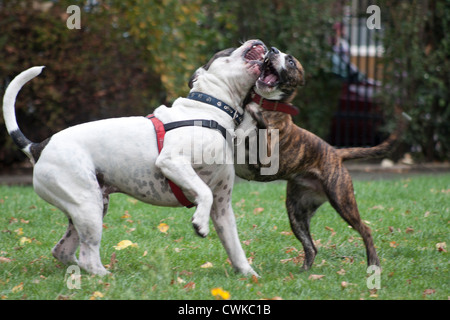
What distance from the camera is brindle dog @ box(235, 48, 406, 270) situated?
4.56m

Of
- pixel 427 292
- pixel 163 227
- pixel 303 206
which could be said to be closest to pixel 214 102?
pixel 303 206

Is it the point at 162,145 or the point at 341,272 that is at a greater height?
the point at 162,145

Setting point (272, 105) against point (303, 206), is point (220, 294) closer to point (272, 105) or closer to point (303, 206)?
point (303, 206)

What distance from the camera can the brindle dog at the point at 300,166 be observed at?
4559 mm

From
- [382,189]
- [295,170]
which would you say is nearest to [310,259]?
[295,170]

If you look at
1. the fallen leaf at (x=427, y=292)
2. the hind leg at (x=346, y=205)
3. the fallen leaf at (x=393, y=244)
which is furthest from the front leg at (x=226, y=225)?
the fallen leaf at (x=393, y=244)

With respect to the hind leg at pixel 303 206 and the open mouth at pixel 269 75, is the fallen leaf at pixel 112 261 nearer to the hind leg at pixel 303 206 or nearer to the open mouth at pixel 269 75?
the hind leg at pixel 303 206

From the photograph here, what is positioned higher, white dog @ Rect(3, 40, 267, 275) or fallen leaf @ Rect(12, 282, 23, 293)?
white dog @ Rect(3, 40, 267, 275)

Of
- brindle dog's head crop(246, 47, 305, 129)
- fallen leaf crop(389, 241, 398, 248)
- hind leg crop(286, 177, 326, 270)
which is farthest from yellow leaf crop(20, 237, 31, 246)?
fallen leaf crop(389, 241, 398, 248)

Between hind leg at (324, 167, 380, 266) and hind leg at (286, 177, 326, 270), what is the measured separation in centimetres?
17

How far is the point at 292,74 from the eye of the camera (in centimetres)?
462

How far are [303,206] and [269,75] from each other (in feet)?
3.60

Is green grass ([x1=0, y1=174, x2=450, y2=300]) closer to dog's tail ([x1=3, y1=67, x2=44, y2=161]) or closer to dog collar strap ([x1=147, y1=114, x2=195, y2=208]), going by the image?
dog collar strap ([x1=147, y1=114, x2=195, y2=208])

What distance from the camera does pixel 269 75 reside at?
4.57 m
